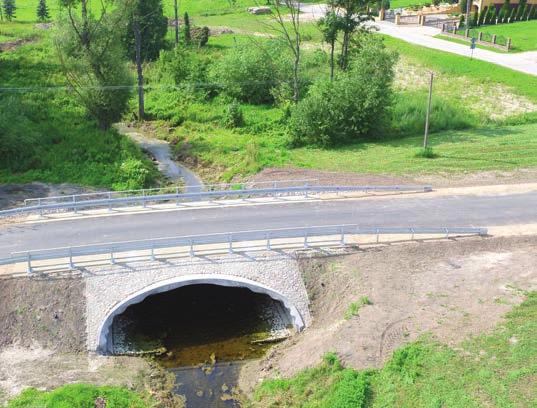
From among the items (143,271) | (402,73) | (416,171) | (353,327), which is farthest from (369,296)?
(402,73)

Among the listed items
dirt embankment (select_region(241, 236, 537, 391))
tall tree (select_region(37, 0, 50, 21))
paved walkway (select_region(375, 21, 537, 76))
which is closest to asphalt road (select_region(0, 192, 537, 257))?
dirt embankment (select_region(241, 236, 537, 391))

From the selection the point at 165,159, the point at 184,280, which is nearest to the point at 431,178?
the point at 184,280

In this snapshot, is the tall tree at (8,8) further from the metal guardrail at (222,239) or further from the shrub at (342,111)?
the metal guardrail at (222,239)

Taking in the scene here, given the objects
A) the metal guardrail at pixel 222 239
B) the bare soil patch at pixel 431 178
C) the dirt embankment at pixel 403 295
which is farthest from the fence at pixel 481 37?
the metal guardrail at pixel 222 239

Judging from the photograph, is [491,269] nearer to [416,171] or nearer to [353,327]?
[353,327]

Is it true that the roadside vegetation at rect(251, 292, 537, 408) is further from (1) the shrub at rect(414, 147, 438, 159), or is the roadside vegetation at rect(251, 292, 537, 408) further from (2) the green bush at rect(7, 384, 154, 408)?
(1) the shrub at rect(414, 147, 438, 159)
